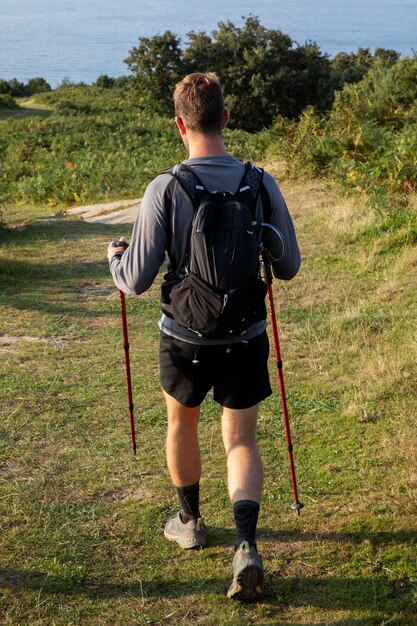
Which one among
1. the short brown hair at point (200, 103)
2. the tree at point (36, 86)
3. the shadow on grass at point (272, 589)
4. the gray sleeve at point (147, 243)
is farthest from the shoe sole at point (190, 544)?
the tree at point (36, 86)

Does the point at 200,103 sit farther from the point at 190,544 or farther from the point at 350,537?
the point at 350,537

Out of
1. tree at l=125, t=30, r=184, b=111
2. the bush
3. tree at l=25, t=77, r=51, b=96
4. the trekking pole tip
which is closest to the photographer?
the trekking pole tip

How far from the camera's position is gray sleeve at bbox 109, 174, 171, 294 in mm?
3381

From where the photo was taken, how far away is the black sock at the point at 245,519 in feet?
11.5

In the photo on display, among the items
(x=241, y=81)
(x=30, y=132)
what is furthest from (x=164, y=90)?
(x=30, y=132)

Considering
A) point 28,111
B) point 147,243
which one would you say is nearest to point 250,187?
point 147,243

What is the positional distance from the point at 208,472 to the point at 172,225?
78.9 inches

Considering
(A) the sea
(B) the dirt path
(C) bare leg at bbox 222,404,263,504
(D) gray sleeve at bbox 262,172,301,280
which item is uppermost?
(D) gray sleeve at bbox 262,172,301,280

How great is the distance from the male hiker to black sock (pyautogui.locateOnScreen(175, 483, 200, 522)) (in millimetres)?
305

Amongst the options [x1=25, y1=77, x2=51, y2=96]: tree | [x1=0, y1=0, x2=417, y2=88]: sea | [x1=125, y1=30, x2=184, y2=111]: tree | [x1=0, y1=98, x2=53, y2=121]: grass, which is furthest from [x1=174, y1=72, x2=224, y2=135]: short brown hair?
[x1=25, y1=77, x2=51, y2=96]: tree

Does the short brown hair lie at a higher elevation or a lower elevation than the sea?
higher

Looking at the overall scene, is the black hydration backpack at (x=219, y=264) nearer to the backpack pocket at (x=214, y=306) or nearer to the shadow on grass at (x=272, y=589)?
the backpack pocket at (x=214, y=306)

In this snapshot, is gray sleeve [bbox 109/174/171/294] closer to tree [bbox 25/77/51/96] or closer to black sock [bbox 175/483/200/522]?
black sock [bbox 175/483/200/522]

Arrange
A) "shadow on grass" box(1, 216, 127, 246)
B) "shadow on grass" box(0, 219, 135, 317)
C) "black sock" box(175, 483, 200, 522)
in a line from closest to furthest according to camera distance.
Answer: "black sock" box(175, 483, 200, 522), "shadow on grass" box(0, 219, 135, 317), "shadow on grass" box(1, 216, 127, 246)
